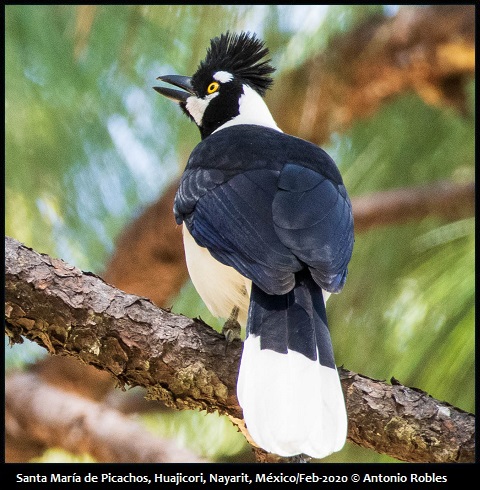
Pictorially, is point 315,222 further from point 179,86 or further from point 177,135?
point 177,135

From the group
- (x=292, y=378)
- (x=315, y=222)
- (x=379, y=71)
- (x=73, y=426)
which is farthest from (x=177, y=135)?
(x=292, y=378)

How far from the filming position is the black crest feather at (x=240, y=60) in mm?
4340

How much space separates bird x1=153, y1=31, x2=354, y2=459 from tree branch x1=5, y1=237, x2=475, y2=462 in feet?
0.73

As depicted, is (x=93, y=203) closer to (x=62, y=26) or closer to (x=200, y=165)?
(x=62, y=26)

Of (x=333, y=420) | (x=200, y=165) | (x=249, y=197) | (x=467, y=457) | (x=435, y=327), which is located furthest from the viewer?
(x=435, y=327)

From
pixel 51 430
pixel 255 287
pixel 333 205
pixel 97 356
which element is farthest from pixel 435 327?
pixel 51 430

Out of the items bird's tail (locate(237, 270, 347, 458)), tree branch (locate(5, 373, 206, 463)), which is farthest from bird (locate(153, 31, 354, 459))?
tree branch (locate(5, 373, 206, 463))

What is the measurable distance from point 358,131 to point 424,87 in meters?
0.58

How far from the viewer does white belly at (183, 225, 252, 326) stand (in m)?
3.34

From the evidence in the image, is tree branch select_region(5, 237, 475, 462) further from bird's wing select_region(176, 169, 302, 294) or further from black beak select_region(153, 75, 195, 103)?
black beak select_region(153, 75, 195, 103)

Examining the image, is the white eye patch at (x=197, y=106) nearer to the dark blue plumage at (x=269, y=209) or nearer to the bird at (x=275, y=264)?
the bird at (x=275, y=264)

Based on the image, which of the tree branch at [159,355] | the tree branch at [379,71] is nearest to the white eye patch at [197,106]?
the tree branch at [379,71]

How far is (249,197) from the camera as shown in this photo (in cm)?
316

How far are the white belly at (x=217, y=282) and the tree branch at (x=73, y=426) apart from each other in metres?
1.35
